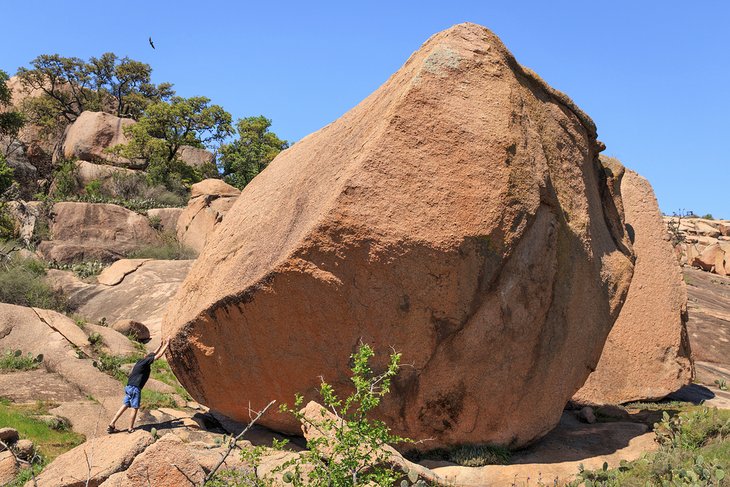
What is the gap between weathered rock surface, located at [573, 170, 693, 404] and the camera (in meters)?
9.25

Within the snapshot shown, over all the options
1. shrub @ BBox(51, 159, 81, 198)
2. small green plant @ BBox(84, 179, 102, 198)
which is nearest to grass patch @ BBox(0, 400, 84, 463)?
small green plant @ BBox(84, 179, 102, 198)

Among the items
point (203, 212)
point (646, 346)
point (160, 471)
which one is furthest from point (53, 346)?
point (203, 212)

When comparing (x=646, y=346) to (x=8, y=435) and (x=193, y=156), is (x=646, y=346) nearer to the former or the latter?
(x=8, y=435)

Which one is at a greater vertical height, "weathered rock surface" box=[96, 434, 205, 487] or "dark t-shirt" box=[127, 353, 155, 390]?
"dark t-shirt" box=[127, 353, 155, 390]

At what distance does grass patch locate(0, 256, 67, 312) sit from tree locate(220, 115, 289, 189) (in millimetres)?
18827

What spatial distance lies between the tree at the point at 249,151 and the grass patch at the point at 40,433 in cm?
2731

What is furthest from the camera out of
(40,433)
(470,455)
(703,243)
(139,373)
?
(703,243)

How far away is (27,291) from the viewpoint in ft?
52.1

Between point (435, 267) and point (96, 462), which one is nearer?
point (435, 267)

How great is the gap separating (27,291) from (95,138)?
62.2ft

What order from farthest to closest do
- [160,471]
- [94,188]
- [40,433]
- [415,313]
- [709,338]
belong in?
[94,188] < [709,338] < [40,433] < [415,313] < [160,471]

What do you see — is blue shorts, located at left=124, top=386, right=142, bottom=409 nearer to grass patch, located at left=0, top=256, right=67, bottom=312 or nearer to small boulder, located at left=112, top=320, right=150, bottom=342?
small boulder, located at left=112, top=320, right=150, bottom=342

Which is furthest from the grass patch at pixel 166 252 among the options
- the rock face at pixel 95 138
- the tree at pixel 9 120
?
the rock face at pixel 95 138

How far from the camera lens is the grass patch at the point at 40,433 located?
742cm
